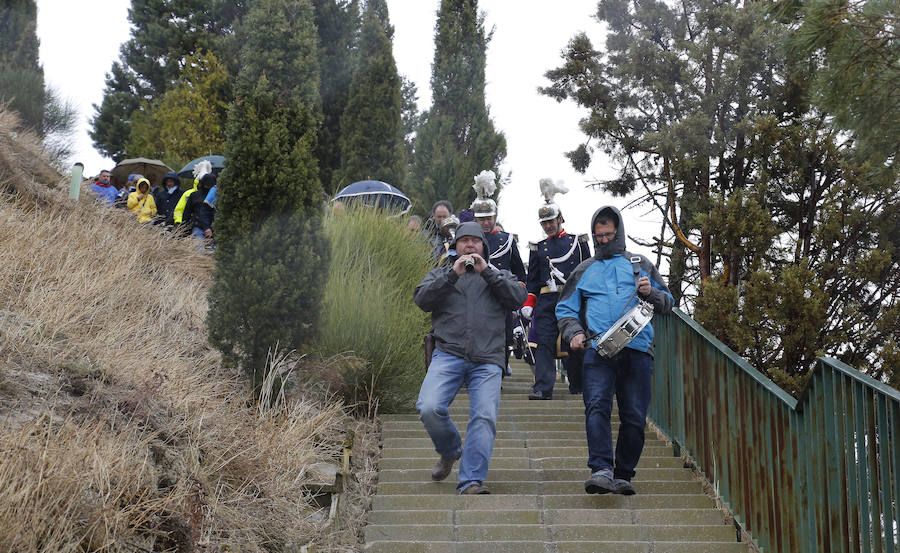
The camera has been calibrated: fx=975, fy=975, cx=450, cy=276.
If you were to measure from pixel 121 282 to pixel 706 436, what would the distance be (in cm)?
515

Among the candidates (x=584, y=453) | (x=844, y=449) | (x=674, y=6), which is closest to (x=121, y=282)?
(x=584, y=453)

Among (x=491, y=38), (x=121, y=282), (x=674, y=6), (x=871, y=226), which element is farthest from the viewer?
(x=491, y=38)

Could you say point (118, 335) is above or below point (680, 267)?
below

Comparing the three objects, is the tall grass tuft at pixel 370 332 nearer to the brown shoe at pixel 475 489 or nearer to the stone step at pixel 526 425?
the stone step at pixel 526 425

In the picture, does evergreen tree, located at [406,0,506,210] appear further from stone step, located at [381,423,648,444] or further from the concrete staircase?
the concrete staircase

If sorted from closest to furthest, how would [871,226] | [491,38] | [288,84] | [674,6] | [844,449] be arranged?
1. [844,449]
2. [288,84]
3. [871,226]
4. [674,6]
5. [491,38]

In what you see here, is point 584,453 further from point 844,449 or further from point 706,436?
point 844,449

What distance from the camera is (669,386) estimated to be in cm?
731

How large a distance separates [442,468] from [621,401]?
130 centimetres

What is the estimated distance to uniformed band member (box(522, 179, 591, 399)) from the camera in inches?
336

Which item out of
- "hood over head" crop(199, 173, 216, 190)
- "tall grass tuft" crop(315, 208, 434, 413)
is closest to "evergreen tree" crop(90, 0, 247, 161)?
"hood over head" crop(199, 173, 216, 190)

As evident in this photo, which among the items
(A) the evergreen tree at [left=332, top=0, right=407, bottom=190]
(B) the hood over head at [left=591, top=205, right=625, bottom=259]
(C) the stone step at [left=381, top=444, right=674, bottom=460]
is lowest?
(C) the stone step at [left=381, top=444, right=674, bottom=460]

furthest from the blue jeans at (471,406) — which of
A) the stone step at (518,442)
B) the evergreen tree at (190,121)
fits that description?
the evergreen tree at (190,121)

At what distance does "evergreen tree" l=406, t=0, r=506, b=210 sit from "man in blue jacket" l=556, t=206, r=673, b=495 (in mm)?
17092
